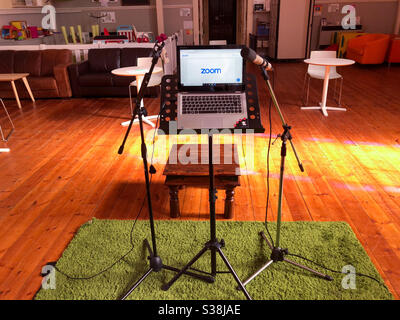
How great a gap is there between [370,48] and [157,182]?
683 cm

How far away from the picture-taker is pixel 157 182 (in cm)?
298

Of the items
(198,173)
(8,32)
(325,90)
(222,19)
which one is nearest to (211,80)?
(198,173)

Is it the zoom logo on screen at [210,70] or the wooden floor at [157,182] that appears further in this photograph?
the wooden floor at [157,182]

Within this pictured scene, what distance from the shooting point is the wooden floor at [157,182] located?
7.25ft

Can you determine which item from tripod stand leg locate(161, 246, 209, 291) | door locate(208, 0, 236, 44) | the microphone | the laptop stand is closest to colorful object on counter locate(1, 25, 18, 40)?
door locate(208, 0, 236, 44)

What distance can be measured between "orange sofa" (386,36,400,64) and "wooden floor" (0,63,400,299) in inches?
138

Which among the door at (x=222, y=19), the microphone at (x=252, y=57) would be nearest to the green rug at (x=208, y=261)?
the microphone at (x=252, y=57)

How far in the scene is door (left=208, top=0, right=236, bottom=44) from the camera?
10812 mm

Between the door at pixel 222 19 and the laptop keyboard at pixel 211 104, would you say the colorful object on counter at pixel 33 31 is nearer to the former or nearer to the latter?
the door at pixel 222 19

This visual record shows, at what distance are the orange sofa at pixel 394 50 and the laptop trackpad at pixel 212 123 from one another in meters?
7.69

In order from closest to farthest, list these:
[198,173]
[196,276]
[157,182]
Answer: [196,276] < [198,173] < [157,182]

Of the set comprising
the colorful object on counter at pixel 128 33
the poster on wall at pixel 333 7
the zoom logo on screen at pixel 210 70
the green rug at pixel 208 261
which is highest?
the poster on wall at pixel 333 7

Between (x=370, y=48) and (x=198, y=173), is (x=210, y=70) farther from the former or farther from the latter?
(x=370, y=48)

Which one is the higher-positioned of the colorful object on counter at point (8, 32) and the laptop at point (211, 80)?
the colorful object on counter at point (8, 32)
